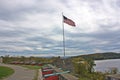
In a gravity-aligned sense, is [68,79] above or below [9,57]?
below

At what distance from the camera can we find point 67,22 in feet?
82.0

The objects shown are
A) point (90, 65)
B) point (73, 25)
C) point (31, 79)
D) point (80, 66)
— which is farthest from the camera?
point (90, 65)

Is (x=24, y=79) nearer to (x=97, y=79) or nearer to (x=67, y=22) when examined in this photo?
(x=67, y=22)

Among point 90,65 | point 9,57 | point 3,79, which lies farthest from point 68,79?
point 9,57

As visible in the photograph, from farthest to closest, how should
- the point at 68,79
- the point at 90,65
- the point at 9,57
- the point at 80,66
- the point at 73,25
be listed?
the point at 9,57
the point at 90,65
the point at 80,66
the point at 73,25
the point at 68,79

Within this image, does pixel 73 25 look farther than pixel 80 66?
No

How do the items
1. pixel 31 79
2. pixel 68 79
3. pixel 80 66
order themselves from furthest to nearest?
pixel 80 66 < pixel 31 79 < pixel 68 79

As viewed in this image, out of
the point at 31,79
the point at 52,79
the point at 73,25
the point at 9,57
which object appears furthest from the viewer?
the point at 9,57

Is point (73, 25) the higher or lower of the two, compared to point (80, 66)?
higher

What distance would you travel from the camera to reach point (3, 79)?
919 inches

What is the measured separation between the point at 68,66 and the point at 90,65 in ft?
125

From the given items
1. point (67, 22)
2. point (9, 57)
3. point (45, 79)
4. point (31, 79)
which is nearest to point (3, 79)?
point (31, 79)

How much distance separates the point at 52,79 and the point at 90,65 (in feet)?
139

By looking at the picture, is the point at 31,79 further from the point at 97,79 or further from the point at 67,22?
the point at 97,79
